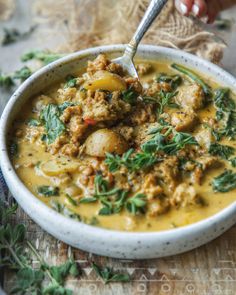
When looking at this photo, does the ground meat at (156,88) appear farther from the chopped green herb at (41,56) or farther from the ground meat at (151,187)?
the chopped green herb at (41,56)

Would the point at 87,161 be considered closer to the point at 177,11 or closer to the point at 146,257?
the point at 146,257

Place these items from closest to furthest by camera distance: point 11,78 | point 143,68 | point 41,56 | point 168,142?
1. point 168,142
2. point 143,68
3. point 11,78
4. point 41,56

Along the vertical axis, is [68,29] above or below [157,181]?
above

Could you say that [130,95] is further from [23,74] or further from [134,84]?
[23,74]

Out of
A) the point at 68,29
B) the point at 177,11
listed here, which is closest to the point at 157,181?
the point at 177,11

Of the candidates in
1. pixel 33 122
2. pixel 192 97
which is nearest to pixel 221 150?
pixel 192 97

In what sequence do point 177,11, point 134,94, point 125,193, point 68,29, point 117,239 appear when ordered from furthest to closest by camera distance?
point 68,29 → point 177,11 → point 134,94 → point 125,193 → point 117,239

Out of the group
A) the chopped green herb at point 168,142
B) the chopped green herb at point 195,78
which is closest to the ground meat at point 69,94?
the chopped green herb at point 168,142
